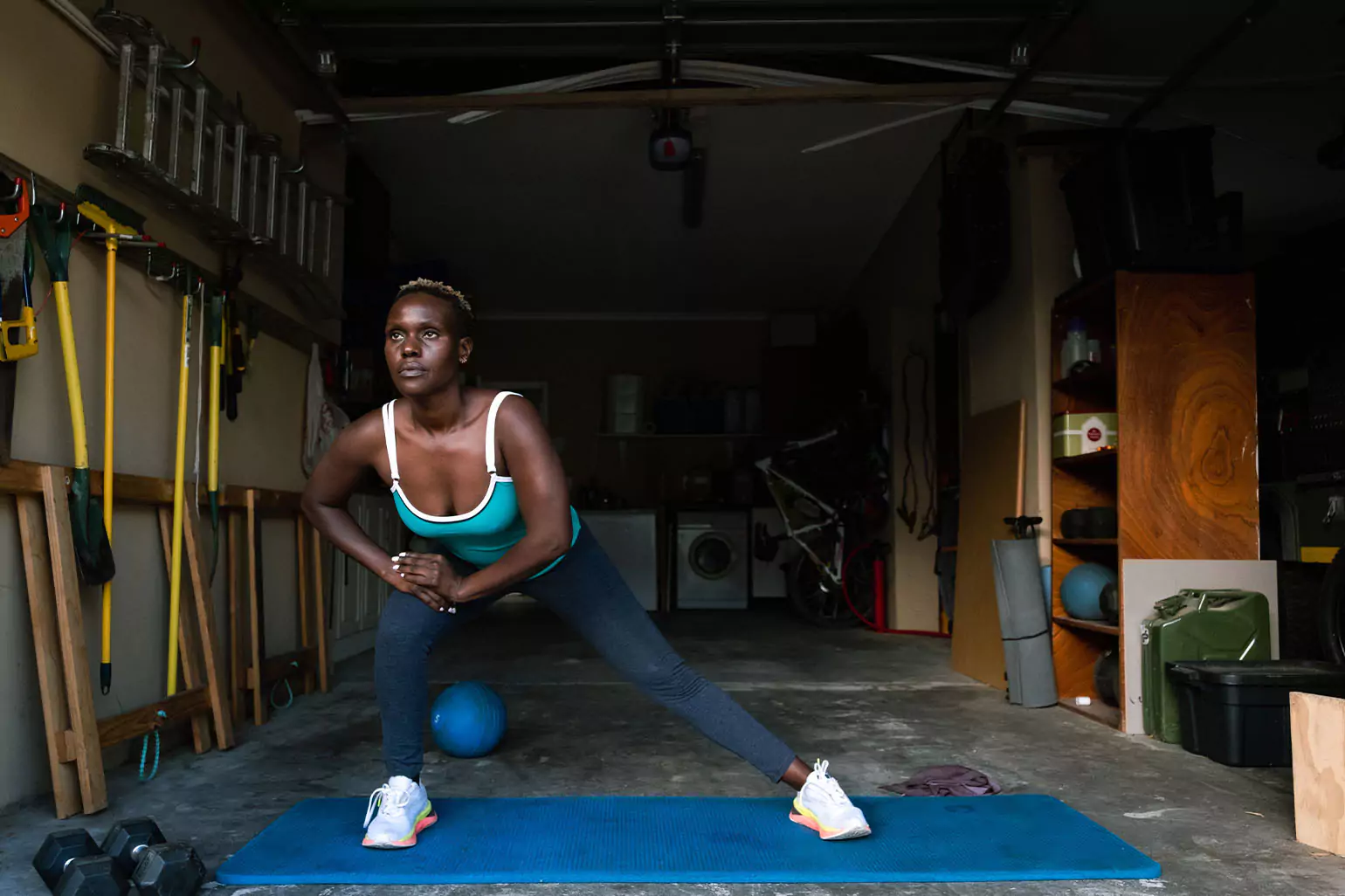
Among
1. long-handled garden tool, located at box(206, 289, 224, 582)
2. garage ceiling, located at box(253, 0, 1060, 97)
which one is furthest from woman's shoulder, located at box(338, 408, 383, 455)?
garage ceiling, located at box(253, 0, 1060, 97)

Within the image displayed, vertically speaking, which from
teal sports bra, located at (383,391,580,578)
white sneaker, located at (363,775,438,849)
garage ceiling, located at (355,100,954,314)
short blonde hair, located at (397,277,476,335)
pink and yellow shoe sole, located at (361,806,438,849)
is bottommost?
pink and yellow shoe sole, located at (361,806,438,849)

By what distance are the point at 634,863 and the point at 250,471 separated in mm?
2665

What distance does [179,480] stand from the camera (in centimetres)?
316

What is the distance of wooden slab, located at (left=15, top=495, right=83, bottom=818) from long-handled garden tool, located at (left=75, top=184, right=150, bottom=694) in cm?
18

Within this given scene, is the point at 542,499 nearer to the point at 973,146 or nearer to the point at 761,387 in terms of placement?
the point at 973,146

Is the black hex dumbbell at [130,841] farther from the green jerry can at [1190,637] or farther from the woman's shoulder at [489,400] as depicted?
the green jerry can at [1190,637]

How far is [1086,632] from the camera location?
3973 millimetres

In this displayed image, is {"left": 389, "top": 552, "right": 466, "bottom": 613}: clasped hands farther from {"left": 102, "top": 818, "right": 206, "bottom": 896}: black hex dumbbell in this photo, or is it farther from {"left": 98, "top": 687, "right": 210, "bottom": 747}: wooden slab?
{"left": 98, "top": 687, "right": 210, "bottom": 747}: wooden slab

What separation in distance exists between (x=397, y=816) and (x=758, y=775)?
3.78 feet

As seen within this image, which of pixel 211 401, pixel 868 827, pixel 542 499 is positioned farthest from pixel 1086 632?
pixel 211 401

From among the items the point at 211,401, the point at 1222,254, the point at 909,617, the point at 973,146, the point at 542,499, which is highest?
the point at 973,146

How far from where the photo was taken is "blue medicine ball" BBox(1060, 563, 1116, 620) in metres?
3.69

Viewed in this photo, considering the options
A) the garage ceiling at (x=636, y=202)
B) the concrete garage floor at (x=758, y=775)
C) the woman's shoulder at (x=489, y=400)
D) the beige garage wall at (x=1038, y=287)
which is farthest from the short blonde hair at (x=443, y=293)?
the garage ceiling at (x=636, y=202)

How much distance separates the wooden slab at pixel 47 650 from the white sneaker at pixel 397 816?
0.82 meters
